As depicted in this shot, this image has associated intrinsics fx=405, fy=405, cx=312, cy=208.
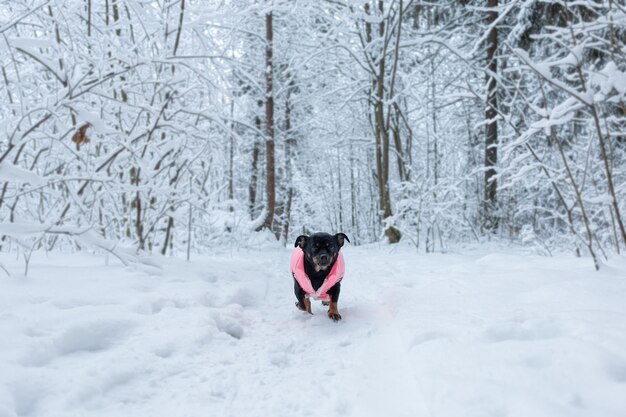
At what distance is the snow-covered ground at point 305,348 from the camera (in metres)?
1.88

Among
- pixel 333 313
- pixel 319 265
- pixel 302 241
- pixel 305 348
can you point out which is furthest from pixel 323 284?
pixel 305 348

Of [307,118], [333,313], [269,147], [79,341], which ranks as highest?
[307,118]

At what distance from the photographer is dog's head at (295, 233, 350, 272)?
12.3 feet

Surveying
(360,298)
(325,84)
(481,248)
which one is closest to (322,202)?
(325,84)

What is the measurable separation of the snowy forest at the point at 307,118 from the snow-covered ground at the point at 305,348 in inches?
24.7

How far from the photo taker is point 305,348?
301 centimetres

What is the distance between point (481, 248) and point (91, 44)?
802 centimetres

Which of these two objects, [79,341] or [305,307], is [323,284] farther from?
[79,341]

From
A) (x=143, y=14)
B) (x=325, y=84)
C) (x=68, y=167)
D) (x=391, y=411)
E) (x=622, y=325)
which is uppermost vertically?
(x=325, y=84)

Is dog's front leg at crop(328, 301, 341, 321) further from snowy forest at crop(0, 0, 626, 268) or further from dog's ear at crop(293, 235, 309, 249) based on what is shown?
snowy forest at crop(0, 0, 626, 268)

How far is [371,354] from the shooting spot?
9.12ft

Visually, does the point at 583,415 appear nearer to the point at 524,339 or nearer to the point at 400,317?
the point at 524,339

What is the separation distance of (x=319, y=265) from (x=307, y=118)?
13.5 m

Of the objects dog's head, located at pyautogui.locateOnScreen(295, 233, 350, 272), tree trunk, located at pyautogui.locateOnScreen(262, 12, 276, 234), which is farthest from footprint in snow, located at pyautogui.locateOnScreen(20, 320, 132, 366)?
tree trunk, located at pyautogui.locateOnScreen(262, 12, 276, 234)
